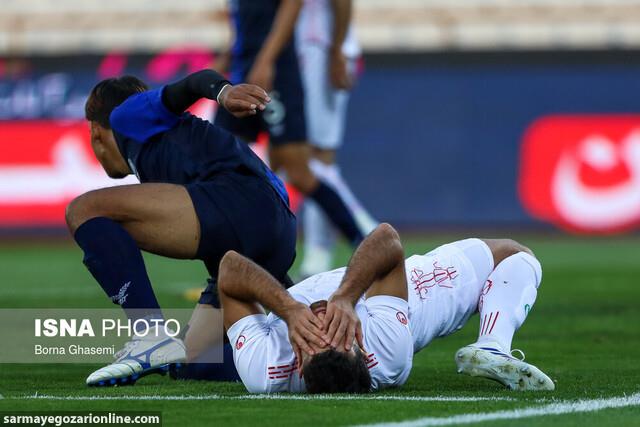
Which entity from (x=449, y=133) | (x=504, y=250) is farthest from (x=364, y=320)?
(x=449, y=133)

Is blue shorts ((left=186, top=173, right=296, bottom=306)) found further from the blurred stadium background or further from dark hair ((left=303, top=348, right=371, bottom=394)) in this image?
the blurred stadium background

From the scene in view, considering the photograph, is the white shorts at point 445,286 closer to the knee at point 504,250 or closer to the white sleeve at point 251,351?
the knee at point 504,250

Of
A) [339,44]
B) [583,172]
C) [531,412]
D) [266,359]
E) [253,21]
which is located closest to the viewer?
[531,412]

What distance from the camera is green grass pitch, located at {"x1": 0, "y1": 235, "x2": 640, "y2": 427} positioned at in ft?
12.3

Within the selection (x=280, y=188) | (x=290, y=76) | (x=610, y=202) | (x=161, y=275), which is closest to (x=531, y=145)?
(x=610, y=202)

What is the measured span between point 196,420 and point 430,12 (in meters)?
13.4

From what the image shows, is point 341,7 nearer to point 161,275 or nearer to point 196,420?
point 161,275

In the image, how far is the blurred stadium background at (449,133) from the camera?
13.8 metres

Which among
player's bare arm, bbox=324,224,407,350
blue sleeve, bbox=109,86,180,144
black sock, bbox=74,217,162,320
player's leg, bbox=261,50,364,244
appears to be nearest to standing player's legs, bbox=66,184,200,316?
black sock, bbox=74,217,162,320

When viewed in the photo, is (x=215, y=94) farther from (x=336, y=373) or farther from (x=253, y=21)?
(x=253, y=21)

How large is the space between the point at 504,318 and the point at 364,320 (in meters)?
0.55

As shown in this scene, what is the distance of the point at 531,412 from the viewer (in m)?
3.81

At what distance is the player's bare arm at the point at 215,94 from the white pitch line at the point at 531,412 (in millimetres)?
1347

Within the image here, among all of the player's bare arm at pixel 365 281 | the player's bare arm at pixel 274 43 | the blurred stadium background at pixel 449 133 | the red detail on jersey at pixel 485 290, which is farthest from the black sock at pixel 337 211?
the blurred stadium background at pixel 449 133
